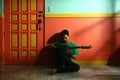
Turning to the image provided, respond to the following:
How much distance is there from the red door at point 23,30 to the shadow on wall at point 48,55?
103mm

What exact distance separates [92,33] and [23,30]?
1753 millimetres

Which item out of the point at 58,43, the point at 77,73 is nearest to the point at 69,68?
the point at 77,73

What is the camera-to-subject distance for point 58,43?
6.24 meters

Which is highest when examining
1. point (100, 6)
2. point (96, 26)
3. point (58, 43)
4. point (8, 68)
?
point (100, 6)

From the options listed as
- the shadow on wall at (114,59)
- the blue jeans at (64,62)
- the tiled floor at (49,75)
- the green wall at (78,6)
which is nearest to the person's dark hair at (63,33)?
the blue jeans at (64,62)

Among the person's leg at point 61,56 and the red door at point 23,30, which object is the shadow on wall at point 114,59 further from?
the red door at point 23,30

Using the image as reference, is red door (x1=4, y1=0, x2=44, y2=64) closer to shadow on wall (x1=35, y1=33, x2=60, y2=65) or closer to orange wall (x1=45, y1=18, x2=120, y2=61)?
shadow on wall (x1=35, y1=33, x2=60, y2=65)

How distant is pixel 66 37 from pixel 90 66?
40.5 inches

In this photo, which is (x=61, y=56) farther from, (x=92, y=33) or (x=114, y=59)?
(x=114, y=59)

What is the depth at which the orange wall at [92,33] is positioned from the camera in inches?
262

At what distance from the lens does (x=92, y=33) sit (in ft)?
21.9

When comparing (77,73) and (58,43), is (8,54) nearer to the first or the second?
(58,43)

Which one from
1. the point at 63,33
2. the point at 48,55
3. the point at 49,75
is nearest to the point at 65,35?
the point at 63,33

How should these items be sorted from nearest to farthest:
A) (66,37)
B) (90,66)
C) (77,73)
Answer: (77,73) → (66,37) → (90,66)
